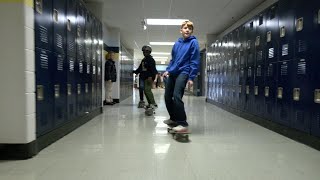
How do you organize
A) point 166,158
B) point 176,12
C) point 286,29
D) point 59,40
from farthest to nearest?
point 176,12 < point 286,29 < point 59,40 < point 166,158

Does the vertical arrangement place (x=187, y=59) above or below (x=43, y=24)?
below

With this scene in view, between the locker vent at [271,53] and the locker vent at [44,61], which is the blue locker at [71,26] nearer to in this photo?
the locker vent at [44,61]

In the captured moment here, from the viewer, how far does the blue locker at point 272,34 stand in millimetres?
3939

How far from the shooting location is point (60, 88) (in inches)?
127

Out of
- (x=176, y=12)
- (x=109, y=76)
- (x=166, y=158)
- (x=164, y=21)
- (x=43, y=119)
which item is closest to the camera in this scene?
(x=166, y=158)

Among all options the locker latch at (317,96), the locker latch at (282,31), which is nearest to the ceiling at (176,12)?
the locker latch at (282,31)

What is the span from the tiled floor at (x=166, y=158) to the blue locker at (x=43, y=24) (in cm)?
100

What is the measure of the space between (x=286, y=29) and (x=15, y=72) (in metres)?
3.12

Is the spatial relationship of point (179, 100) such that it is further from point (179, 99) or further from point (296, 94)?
point (296, 94)

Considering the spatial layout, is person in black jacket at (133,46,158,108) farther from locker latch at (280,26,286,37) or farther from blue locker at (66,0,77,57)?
locker latch at (280,26,286,37)

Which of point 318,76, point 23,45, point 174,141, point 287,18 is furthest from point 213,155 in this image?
point 287,18

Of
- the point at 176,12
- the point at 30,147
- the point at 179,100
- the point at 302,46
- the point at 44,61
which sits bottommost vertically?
the point at 30,147

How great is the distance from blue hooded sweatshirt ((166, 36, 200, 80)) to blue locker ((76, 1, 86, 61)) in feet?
4.55

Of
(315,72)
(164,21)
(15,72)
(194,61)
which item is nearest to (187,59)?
(194,61)
